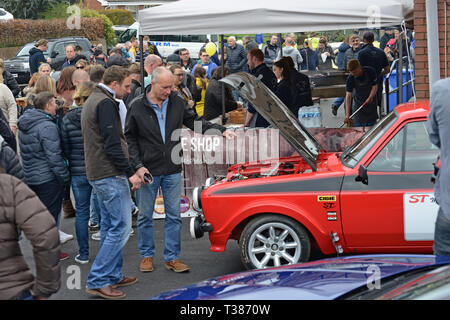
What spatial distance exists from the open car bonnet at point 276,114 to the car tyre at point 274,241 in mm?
600

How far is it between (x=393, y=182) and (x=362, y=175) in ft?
0.96

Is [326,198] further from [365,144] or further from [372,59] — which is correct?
[372,59]

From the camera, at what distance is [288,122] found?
6938 millimetres

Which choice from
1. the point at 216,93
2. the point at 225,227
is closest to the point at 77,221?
the point at 225,227

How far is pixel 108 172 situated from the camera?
19.5 feet

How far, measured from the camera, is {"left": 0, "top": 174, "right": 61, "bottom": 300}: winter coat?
3.43 metres

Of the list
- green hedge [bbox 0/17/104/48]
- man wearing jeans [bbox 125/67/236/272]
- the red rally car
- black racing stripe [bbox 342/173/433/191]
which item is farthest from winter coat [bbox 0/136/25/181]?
green hedge [bbox 0/17/104/48]

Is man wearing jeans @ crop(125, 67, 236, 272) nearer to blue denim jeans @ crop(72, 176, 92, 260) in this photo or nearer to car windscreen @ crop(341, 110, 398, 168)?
blue denim jeans @ crop(72, 176, 92, 260)

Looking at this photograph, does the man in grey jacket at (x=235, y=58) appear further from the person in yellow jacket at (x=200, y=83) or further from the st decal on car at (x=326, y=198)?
the st decal on car at (x=326, y=198)

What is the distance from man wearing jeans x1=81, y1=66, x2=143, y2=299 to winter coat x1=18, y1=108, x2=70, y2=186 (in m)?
0.74

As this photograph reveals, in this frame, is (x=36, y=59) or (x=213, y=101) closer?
(x=213, y=101)

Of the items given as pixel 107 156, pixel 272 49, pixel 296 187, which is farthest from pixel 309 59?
pixel 107 156

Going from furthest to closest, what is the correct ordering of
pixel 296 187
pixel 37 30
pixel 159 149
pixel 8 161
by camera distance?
pixel 37 30
pixel 159 149
pixel 296 187
pixel 8 161

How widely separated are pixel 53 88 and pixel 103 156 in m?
2.15
